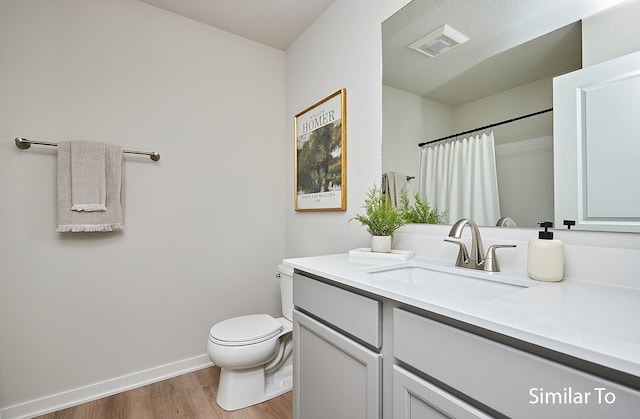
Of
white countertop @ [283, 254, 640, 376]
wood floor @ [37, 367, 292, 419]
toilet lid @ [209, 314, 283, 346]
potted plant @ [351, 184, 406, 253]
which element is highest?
potted plant @ [351, 184, 406, 253]

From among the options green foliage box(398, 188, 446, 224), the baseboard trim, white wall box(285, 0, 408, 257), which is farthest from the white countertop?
the baseboard trim

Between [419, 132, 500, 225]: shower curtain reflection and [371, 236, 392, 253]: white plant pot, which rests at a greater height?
[419, 132, 500, 225]: shower curtain reflection

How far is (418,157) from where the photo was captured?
138 cm

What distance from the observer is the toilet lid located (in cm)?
158

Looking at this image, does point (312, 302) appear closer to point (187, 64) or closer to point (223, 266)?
point (223, 266)

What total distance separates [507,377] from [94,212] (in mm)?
2025

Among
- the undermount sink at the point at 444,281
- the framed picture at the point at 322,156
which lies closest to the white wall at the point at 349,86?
the framed picture at the point at 322,156

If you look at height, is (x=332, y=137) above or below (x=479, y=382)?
above

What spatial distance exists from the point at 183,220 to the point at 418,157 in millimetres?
1571

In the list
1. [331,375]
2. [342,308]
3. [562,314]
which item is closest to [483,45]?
[562,314]

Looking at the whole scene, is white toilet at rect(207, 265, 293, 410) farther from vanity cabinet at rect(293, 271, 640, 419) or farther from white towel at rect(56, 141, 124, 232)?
white towel at rect(56, 141, 124, 232)

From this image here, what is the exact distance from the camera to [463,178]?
1219mm

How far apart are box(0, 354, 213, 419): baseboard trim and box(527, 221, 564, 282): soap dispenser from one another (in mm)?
2067

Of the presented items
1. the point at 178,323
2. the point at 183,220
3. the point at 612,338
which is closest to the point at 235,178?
the point at 183,220
